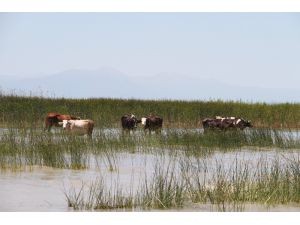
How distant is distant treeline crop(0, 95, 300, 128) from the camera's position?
82.4ft

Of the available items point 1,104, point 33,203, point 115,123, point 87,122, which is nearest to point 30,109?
point 1,104

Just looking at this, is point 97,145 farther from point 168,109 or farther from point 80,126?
point 168,109

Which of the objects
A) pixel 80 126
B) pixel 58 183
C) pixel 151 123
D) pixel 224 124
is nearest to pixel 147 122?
pixel 151 123

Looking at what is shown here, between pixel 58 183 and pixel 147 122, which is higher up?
pixel 147 122

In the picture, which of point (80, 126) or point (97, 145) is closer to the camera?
point (97, 145)

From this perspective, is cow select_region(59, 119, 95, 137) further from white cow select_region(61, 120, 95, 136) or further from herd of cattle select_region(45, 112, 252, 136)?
herd of cattle select_region(45, 112, 252, 136)

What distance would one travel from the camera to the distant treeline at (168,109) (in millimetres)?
25109

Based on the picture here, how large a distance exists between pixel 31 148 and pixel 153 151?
368 cm

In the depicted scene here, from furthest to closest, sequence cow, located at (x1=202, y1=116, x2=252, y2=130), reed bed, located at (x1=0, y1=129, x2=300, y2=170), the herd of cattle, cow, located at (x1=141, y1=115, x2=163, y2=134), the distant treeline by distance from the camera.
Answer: the distant treeline → cow, located at (x1=202, y1=116, x2=252, y2=130) → cow, located at (x1=141, y1=115, x2=163, y2=134) → the herd of cattle → reed bed, located at (x1=0, y1=129, x2=300, y2=170)

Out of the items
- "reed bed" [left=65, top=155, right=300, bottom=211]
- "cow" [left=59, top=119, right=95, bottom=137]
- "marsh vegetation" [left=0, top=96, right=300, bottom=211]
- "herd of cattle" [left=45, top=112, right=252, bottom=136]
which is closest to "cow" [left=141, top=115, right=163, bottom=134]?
"herd of cattle" [left=45, top=112, right=252, bottom=136]

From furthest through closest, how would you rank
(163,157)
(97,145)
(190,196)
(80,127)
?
(80,127) < (97,145) < (163,157) < (190,196)

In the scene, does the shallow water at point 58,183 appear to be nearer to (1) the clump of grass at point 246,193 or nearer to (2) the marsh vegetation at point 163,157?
(2) the marsh vegetation at point 163,157

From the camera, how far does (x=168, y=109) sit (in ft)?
87.0

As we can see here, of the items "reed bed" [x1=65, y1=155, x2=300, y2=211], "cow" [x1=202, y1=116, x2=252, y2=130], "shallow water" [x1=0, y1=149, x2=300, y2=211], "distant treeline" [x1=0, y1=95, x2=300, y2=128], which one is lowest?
"shallow water" [x1=0, y1=149, x2=300, y2=211]
